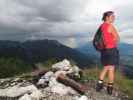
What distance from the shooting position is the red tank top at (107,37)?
606 inches

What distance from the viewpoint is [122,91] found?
18250mm

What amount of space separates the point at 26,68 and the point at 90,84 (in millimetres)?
13101

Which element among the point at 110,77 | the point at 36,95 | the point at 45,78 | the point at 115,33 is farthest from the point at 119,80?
the point at 36,95

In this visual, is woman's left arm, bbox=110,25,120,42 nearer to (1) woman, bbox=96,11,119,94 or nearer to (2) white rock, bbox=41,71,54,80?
(1) woman, bbox=96,11,119,94

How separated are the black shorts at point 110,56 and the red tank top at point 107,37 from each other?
0.77 ft

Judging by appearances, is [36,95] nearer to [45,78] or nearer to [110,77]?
[45,78]

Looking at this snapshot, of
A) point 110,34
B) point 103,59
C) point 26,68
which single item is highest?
point 110,34

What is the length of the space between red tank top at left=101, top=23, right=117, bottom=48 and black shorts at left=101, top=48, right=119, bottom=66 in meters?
0.23

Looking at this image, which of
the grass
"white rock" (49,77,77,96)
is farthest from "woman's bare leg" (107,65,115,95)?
"white rock" (49,77,77,96)

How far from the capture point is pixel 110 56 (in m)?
15.9

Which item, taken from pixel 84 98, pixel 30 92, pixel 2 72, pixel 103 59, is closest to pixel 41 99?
pixel 30 92

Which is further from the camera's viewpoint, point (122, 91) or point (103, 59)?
point (122, 91)

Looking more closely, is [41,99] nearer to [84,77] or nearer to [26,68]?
[84,77]

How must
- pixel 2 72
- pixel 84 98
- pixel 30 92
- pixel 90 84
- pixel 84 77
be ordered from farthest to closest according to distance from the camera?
pixel 2 72, pixel 84 77, pixel 90 84, pixel 30 92, pixel 84 98
